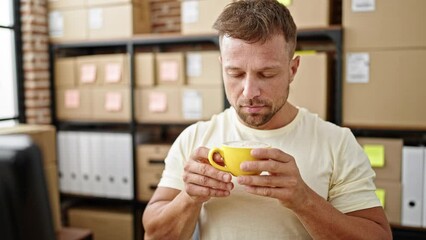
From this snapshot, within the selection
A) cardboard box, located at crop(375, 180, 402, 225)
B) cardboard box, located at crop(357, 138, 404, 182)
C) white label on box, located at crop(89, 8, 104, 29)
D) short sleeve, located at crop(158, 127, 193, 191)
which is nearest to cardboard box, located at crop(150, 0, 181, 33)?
white label on box, located at crop(89, 8, 104, 29)

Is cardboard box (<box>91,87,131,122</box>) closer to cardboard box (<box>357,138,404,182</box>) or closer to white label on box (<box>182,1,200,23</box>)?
white label on box (<box>182,1,200,23</box>)

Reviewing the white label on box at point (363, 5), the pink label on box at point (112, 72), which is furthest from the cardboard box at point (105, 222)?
the white label on box at point (363, 5)

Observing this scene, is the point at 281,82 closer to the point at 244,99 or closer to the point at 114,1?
the point at 244,99

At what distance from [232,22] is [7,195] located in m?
0.83

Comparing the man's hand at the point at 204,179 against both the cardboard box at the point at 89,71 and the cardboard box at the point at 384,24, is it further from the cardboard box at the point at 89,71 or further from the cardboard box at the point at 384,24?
the cardboard box at the point at 89,71

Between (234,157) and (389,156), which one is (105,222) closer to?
(389,156)

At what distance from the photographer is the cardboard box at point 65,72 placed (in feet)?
9.55

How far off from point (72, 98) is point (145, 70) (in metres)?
0.60

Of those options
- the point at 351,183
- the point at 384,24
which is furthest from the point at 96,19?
the point at 351,183

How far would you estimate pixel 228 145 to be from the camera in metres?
0.95

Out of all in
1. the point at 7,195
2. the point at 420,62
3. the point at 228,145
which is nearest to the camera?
the point at 7,195

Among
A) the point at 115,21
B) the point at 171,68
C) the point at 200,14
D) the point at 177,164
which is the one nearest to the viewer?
the point at 177,164

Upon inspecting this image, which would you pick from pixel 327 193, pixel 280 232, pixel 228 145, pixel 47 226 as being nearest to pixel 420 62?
pixel 327 193

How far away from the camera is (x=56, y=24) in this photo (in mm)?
2939
